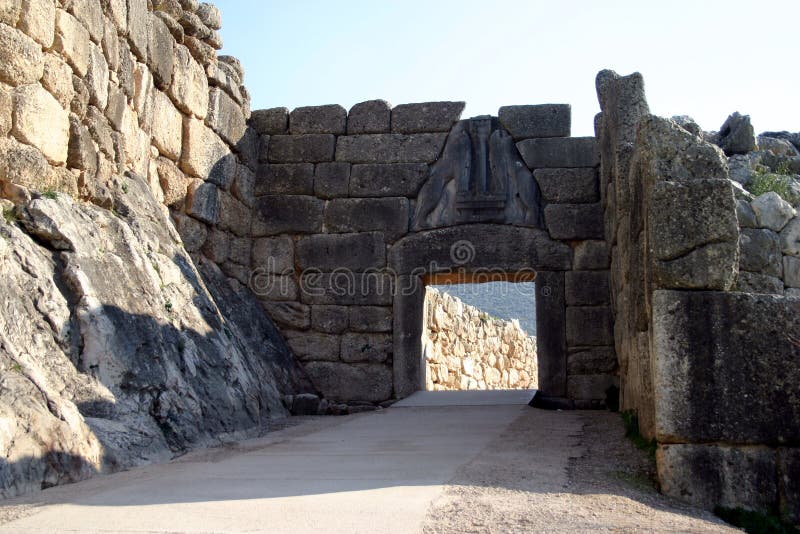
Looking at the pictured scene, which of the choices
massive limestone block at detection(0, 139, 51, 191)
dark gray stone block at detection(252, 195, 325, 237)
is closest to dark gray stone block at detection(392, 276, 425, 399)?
dark gray stone block at detection(252, 195, 325, 237)

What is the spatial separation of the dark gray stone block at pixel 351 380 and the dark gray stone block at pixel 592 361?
1819 mm

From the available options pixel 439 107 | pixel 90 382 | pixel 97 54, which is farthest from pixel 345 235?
pixel 90 382

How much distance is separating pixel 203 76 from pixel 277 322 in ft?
8.49

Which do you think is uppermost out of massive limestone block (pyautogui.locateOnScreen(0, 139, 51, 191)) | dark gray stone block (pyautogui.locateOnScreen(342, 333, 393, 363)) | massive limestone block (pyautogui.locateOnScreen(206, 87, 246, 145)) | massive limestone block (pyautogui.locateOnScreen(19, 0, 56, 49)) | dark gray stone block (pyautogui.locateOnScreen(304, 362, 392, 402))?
massive limestone block (pyautogui.locateOnScreen(206, 87, 246, 145))

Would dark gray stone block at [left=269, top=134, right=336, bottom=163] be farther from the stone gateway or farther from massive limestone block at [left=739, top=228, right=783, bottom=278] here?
massive limestone block at [left=739, top=228, right=783, bottom=278]

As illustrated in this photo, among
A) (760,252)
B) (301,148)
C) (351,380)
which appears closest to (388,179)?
(301,148)

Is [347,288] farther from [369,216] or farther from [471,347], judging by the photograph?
[471,347]

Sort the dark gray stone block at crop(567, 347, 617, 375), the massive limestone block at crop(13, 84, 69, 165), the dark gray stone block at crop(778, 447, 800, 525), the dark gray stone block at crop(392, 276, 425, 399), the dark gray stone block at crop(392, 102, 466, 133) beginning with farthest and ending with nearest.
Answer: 1. the dark gray stone block at crop(392, 102, 466, 133)
2. the dark gray stone block at crop(392, 276, 425, 399)
3. the dark gray stone block at crop(567, 347, 617, 375)
4. the massive limestone block at crop(13, 84, 69, 165)
5. the dark gray stone block at crop(778, 447, 800, 525)

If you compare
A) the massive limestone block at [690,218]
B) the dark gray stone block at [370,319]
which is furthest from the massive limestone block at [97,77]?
the massive limestone block at [690,218]

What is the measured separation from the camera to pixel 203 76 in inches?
308

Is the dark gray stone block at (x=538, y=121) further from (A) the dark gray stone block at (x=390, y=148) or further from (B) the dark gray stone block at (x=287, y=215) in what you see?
(B) the dark gray stone block at (x=287, y=215)

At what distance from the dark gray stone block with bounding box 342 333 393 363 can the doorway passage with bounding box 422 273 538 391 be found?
1.35 ft

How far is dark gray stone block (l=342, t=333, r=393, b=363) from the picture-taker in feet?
27.1

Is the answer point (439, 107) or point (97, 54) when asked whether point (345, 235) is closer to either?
point (439, 107)
